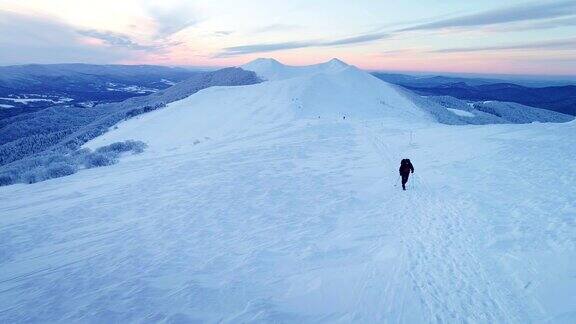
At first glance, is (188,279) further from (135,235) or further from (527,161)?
(527,161)

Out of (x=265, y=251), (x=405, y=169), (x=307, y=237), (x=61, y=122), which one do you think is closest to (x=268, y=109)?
(x=405, y=169)

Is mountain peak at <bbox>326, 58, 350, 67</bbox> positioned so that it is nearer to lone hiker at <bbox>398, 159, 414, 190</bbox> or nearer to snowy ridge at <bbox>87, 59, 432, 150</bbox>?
snowy ridge at <bbox>87, 59, 432, 150</bbox>

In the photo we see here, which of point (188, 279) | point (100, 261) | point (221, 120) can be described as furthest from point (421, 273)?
point (221, 120)

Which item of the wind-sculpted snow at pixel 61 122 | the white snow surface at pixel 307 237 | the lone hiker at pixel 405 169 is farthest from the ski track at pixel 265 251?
the wind-sculpted snow at pixel 61 122

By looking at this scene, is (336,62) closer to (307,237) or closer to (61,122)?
(307,237)

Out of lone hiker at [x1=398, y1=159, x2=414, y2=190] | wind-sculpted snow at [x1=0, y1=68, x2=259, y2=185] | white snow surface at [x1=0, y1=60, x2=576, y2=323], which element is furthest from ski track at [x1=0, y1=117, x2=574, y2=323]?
wind-sculpted snow at [x1=0, y1=68, x2=259, y2=185]

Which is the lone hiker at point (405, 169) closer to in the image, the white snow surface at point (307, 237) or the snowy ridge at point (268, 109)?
the white snow surface at point (307, 237)
